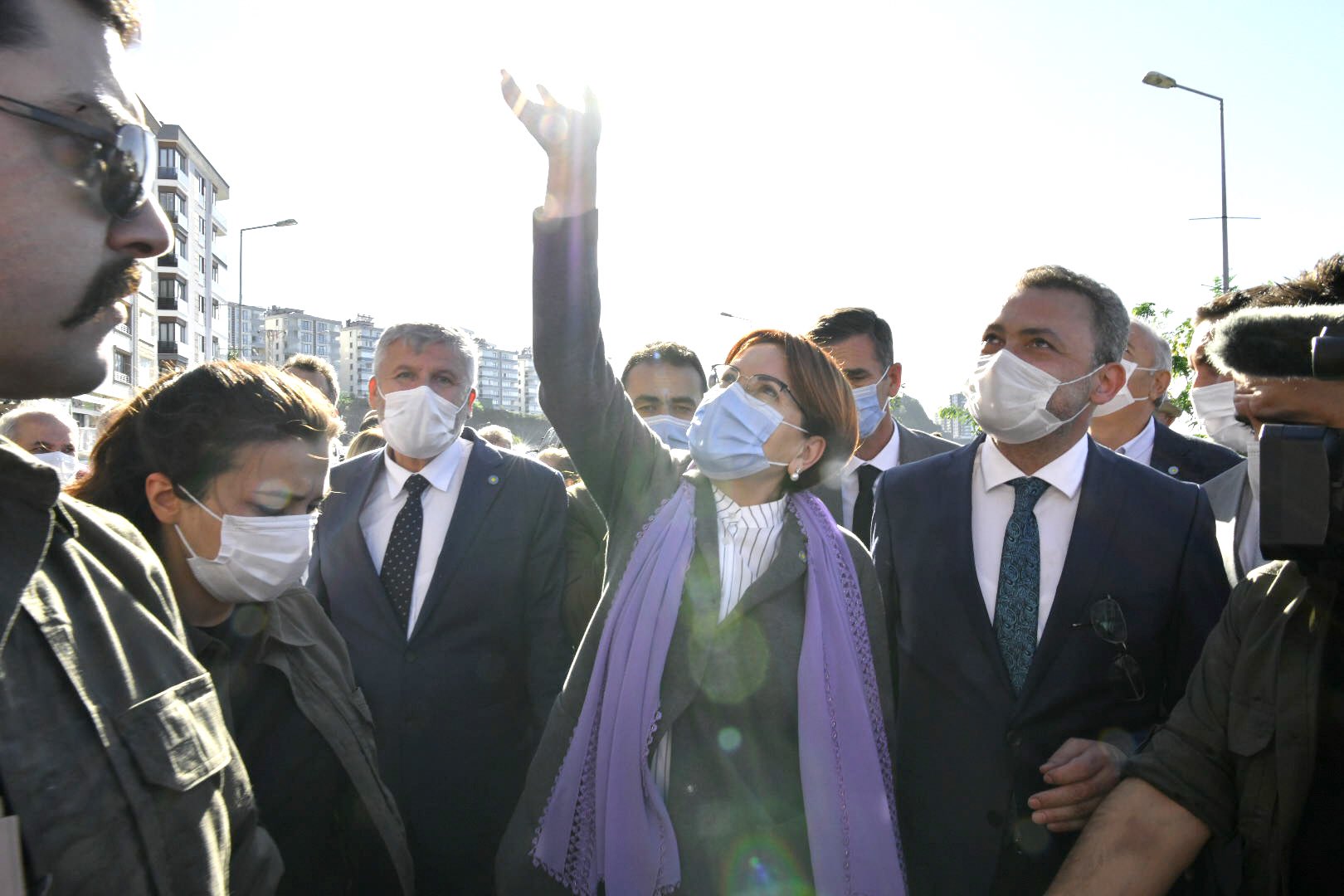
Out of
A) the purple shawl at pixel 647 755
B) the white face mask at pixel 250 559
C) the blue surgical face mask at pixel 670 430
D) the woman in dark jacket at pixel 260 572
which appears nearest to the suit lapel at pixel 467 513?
the blue surgical face mask at pixel 670 430

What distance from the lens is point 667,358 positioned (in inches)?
190

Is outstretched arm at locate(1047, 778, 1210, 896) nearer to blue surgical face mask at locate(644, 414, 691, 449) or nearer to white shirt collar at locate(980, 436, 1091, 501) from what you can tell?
white shirt collar at locate(980, 436, 1091, 501)

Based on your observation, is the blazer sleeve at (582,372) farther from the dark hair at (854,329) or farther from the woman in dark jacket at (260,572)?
the dark hair at (854,329)

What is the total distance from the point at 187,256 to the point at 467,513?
68415mm

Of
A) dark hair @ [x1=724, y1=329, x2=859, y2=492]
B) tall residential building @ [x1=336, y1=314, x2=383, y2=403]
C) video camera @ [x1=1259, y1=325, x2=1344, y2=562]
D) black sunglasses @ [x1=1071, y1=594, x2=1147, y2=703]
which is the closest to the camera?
video camera @ [x1=1259, y1=325, x2=1344, y2=562]

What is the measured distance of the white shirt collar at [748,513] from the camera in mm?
2824

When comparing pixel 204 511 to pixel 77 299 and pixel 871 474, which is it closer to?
pixel 77 299

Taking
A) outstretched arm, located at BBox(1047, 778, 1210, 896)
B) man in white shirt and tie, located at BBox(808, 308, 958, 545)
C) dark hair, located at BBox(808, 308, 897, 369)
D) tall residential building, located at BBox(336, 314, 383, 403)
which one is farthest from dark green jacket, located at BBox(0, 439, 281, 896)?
tall residential building, located at BBox(336, 314, 383, 403)

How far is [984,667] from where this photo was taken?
268cm

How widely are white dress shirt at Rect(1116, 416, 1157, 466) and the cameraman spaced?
241 cm

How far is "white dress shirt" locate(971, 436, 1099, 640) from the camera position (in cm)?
277

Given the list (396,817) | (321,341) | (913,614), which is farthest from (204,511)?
(321,341)

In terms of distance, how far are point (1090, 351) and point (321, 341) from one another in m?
156

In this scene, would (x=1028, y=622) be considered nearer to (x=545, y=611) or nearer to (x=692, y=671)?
(x=692, y=671)
